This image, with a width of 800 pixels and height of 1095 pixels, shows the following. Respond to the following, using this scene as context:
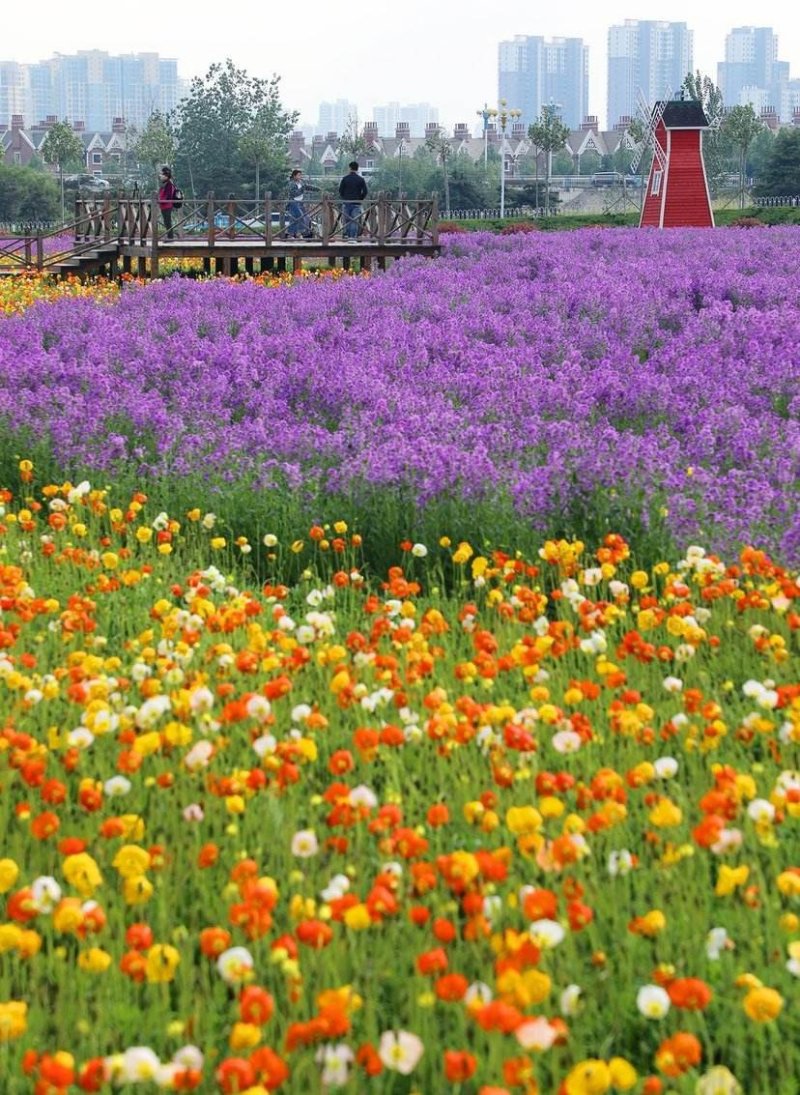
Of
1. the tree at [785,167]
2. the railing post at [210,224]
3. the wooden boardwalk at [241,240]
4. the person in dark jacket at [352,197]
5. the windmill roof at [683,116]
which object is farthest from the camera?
the tree at [785,167]

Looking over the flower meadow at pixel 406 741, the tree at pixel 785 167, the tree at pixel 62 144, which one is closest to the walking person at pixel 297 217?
the flower meadow at pixel 406 741

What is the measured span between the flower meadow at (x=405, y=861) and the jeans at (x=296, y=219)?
25595 mm

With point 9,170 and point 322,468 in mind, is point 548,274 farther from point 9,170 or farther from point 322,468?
point 9,170

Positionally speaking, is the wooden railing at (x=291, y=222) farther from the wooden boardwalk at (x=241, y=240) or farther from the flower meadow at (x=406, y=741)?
the flower meadow at (x=406, y=741)

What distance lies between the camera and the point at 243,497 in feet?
26.6

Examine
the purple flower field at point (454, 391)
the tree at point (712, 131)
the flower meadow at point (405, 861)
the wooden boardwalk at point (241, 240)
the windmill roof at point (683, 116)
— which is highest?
the tree at point (712, 131)

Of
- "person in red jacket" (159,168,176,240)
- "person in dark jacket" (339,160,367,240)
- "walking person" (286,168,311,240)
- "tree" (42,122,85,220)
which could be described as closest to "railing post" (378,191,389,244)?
"person in dark jacket" (339,160,367,240)

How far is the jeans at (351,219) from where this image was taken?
30031mm

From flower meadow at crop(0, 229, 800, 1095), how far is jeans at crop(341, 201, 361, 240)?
777 inches

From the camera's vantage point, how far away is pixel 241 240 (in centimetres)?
3047

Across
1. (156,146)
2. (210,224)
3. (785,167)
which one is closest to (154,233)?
(210,224)

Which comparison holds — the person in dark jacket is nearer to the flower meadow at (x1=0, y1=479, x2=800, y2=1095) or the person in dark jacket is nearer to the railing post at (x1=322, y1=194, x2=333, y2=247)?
the railing post at (x1=322, y1=194, x2=333, y2=247)

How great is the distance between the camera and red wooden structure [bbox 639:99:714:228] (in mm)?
49438

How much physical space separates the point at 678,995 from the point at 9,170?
313ft
